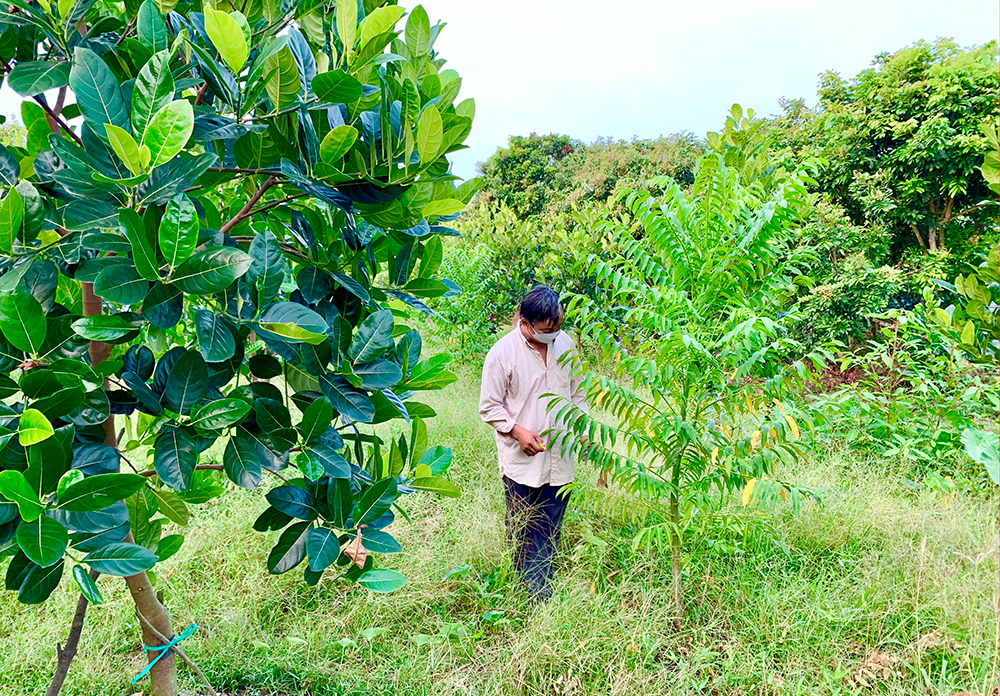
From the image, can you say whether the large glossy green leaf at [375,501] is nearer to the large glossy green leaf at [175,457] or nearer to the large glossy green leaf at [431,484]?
the large glossy green leaf at [431,484]

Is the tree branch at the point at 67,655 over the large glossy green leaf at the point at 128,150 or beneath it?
beneath

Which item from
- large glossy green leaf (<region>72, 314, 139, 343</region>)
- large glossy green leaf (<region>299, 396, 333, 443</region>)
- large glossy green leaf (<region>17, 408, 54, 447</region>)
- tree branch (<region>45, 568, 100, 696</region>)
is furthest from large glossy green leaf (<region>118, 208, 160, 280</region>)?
tree branch (<region>45, 568, 100, 696</region>)

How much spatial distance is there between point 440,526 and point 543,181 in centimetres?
1673

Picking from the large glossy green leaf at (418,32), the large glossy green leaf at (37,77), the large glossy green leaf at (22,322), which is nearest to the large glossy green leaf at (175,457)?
the large glossy green leaf at (22,322)

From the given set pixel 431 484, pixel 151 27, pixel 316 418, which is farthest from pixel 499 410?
pixel 151 27

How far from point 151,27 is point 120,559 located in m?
0.84

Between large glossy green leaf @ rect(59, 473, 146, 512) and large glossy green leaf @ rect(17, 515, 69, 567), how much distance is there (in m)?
0.03

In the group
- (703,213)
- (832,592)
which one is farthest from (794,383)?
(832,592)

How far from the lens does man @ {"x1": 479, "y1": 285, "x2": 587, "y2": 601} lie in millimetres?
3041

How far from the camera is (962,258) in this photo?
6.51 meters

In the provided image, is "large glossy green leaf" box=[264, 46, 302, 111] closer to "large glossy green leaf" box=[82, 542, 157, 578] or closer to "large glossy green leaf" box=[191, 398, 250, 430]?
"large glossy green leaf" box=[191, 398, 250, 430]

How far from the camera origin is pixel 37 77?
2.99 ft

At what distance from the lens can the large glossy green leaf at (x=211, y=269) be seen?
842 mm

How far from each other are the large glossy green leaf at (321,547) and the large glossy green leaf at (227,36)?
0.79 meters
